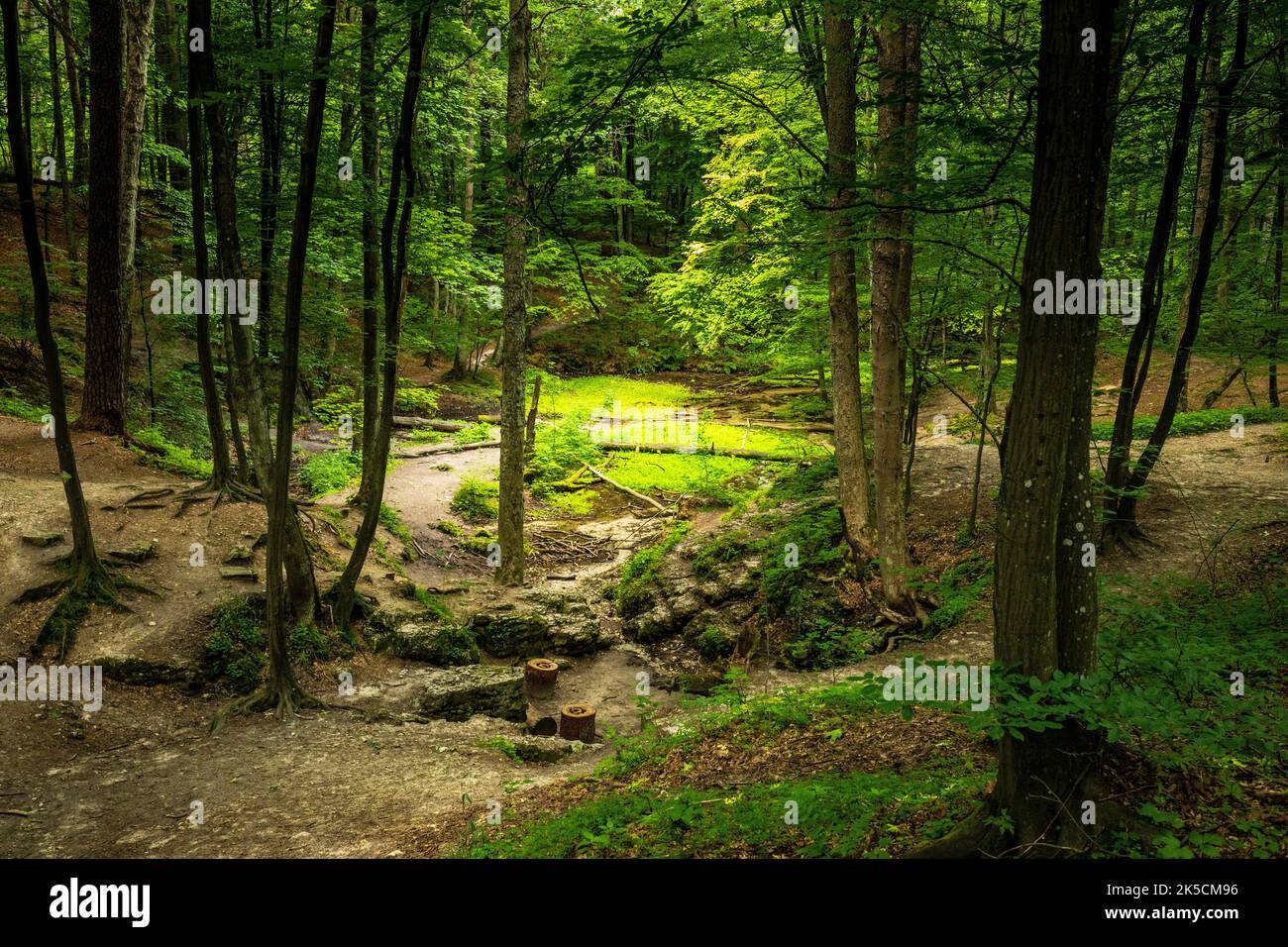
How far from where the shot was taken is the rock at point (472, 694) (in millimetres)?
8797

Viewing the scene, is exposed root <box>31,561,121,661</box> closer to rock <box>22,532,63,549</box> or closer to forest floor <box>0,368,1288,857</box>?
forest floor <box>0,368,1288,857</box>

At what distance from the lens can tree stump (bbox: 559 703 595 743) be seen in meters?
8.44

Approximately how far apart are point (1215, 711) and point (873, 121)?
13231 mm

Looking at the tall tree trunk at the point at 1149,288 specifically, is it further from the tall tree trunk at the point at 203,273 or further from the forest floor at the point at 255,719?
the tall tree trunk at the point at 203,273

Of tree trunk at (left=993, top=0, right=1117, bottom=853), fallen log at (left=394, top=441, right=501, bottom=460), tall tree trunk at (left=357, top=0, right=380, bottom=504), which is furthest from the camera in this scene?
fallen log at (left=394, top=441, right=501, bottom=460)

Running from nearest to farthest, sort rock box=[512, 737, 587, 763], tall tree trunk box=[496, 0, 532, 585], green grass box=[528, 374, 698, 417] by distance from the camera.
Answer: rock box=[512, 737, 587, 763] → tall tree trunk box=[496, 0, 532, 585] → green grass box=[528, 374, 698, 417]

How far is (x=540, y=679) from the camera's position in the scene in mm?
9797

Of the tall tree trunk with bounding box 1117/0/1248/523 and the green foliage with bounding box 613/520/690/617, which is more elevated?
the tall tree trunk with bounding box 1117/0/1248/523

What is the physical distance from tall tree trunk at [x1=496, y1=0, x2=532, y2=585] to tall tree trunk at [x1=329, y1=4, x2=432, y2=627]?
2273mm

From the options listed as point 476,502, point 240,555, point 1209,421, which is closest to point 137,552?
point 240,555

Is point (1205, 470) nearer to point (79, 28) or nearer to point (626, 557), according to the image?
point (626, 557)

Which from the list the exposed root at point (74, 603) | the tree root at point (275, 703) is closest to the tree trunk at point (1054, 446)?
the tree root at point (275, 703)

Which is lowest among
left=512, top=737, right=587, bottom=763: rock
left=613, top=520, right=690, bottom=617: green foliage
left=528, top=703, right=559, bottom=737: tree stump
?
left=528, top=703, right=559, bottom=737: tree stump

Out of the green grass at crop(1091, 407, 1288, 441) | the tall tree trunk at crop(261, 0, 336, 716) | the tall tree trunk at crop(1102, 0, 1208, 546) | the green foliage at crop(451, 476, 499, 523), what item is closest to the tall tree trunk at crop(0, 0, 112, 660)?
the tall tree trunk at crop(261, 0, 336, 716)
